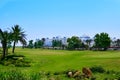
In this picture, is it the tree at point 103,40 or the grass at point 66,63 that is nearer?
the grass at point 66,63

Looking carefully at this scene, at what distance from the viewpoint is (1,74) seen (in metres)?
24.6

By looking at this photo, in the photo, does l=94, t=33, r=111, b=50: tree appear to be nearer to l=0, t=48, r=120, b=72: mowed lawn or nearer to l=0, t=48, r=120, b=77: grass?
l=0, t=48, r=120, b=72: mowed lawn

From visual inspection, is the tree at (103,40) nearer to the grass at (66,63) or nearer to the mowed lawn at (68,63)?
the mowed lawn at (68,63)

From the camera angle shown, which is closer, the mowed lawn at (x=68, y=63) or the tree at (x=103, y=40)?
the mowed lawn at (x=68, y=63)

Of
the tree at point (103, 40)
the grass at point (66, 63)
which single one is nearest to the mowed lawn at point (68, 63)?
the grass at point (66, 63)

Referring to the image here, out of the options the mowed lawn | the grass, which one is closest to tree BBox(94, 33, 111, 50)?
the mowed lawn

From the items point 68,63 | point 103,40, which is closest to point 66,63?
point 68,63

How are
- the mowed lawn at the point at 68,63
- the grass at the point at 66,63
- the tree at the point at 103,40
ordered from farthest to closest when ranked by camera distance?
the tree at the point at 103,40 < the mowed lawn at the point at 68,63 < the grass at the point at 66,63

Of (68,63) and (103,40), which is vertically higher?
(103,40)

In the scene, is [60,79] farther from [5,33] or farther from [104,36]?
[104,36]

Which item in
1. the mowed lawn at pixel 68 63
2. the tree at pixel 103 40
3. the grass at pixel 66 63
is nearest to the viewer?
the grass at pixel 66 63

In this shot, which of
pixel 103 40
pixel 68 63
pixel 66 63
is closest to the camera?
pixel 68 63

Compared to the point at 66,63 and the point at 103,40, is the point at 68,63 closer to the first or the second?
the point at 66,63

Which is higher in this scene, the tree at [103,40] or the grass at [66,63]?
the tree at [103,40]
